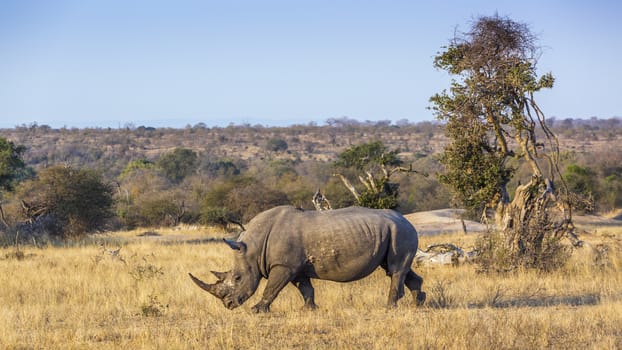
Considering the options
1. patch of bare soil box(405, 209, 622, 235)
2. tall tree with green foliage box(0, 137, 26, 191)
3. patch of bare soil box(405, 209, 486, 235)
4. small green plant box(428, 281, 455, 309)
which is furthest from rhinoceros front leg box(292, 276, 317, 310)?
patch of bare soil box(405, 209, 622, 235)

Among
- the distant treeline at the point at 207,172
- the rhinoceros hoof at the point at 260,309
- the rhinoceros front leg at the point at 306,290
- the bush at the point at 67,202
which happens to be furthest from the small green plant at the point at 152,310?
the bush at the point at 67,202

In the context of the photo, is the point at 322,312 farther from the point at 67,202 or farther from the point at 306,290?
the point at 67,202

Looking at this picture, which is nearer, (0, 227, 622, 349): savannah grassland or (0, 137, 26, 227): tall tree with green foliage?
(0, 227, 622, 349): savannah grassland

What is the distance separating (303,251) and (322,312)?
86cm

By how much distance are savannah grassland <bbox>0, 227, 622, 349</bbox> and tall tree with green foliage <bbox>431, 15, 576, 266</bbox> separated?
3.39ft

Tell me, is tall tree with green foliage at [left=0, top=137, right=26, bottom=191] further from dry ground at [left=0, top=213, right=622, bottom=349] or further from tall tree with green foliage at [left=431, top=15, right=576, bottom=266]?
tall tree with green foliage at [left=431, top=15, right=576, bottom=266]

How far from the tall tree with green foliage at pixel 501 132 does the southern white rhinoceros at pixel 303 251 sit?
5.71m

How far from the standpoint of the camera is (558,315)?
10.1 m

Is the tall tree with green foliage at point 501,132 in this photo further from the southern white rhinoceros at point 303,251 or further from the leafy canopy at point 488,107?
the southern white rhinoceros at point 303,251

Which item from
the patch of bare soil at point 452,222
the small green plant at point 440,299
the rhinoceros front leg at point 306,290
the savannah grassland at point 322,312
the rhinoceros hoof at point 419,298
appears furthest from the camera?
the patch of bare soil at point 452,222

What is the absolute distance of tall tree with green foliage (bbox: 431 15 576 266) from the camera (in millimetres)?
15820


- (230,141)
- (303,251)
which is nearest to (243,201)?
(303,251)

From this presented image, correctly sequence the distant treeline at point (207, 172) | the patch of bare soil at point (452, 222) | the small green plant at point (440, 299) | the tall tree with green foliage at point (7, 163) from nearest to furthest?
the small green plant at point (440, 299), the distant treeline at point (207, 172), the tall tree with green foliage at point (7, 163), the patch of bare soil at point (452, 222)

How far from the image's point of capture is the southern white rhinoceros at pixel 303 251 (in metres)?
10.6
